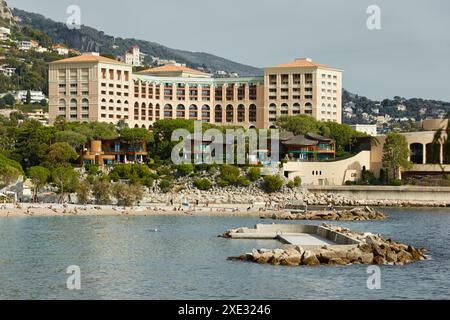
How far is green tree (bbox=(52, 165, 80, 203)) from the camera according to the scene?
326 ft

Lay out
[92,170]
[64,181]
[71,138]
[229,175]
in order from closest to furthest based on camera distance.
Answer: [64,181] < [229,175] < [92,170] < [71,138]

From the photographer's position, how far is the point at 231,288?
4147 cm

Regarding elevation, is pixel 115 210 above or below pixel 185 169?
below

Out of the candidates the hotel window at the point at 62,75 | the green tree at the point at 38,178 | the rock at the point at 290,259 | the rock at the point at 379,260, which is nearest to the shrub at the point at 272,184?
the green tree at the point at 38,178

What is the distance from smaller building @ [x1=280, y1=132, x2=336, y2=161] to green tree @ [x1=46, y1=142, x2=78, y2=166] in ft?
90.5

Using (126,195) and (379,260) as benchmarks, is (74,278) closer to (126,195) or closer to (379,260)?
(379,260)

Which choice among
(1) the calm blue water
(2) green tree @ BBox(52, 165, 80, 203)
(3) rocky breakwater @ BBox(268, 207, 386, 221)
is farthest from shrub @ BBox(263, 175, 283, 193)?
(1) the calm blue water

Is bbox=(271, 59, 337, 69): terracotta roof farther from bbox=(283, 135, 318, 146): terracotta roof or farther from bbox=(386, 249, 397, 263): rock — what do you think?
bbox=(386, 249, 397, 263): rock

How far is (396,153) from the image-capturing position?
Answer: 4562 inches

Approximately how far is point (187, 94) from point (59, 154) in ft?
176

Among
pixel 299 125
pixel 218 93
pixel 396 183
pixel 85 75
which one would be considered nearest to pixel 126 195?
pixel 396 183

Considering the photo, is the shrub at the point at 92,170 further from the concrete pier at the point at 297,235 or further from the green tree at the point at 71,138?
the concrete pier at the point at 297,235
